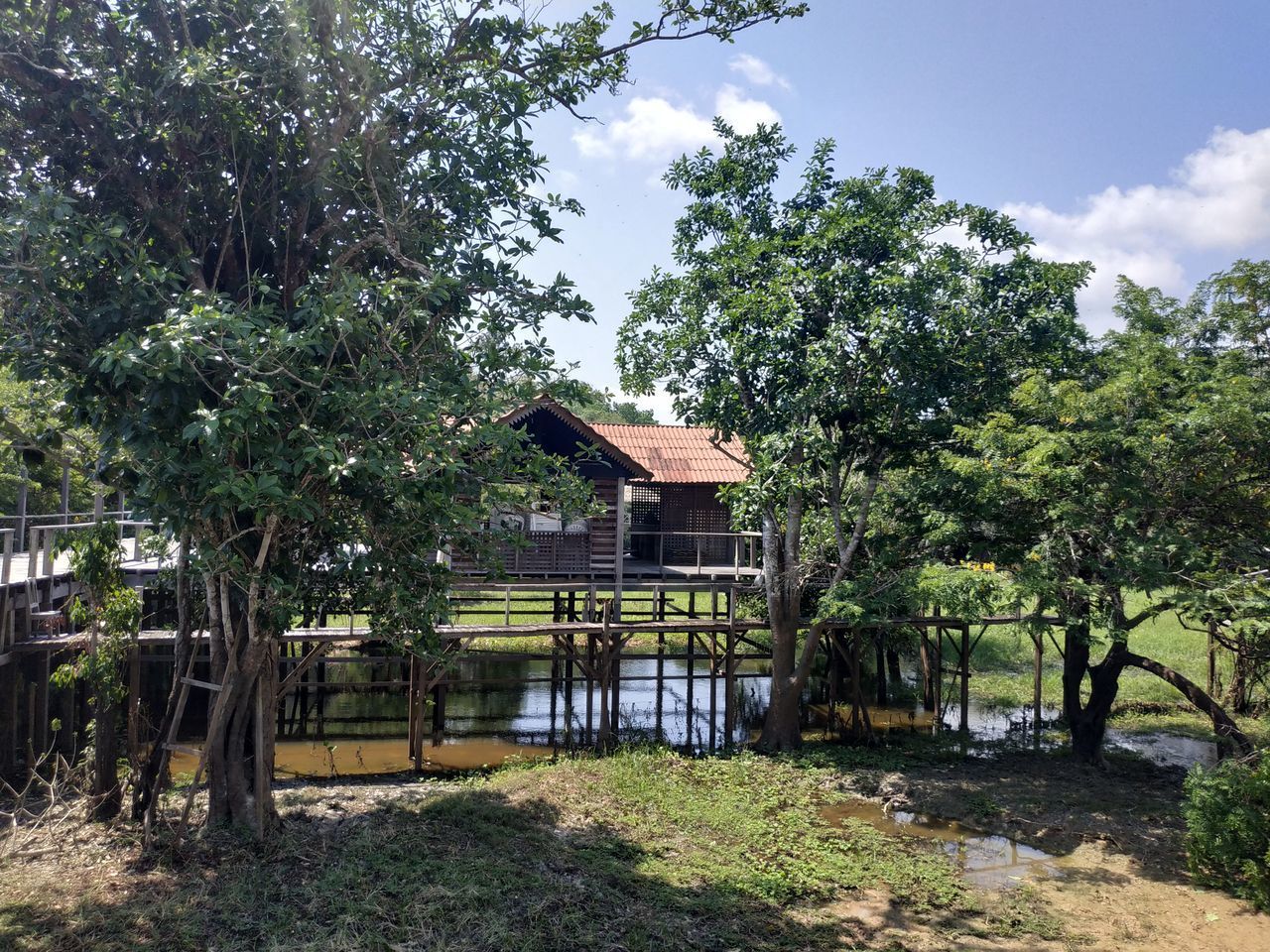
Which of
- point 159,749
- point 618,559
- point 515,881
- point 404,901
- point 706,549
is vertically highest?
point 706,549

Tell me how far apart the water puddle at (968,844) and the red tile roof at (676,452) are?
944 centimetres

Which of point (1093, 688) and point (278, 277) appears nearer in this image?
point (278, 277)

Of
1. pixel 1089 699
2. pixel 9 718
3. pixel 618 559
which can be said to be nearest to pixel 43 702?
pixel 9 718

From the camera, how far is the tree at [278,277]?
7.11 meters

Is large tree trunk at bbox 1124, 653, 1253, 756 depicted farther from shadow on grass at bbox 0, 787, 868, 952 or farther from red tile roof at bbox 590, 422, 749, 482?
red tile roof at bbox 590, 422, 749, 482

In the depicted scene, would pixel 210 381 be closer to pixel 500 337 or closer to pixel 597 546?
pixel 500 337

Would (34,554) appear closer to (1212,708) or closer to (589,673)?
(589,673)

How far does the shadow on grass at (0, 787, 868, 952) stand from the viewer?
754cm

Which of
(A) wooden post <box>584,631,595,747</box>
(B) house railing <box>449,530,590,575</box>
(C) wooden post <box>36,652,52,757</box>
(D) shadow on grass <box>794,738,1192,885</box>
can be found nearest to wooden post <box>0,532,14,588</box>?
(C) wooden post <box>36,652,52,757</box>

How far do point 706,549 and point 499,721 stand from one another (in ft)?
19.8

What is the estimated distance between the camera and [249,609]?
855 centimetres

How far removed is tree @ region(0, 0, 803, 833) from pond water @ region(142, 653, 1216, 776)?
5.93 m

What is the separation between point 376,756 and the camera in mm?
15812

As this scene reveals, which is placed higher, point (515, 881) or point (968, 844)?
point (515, 881)
